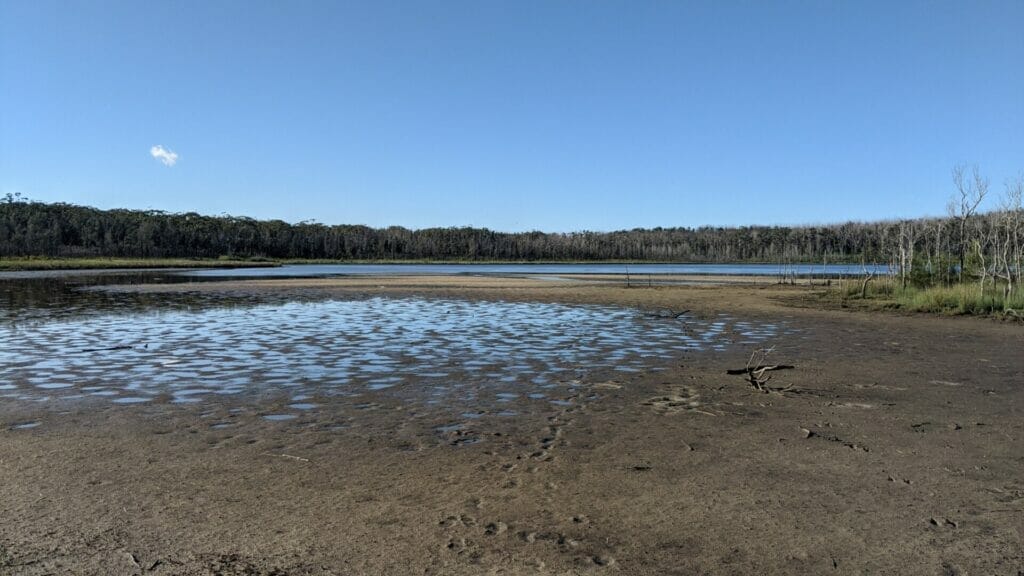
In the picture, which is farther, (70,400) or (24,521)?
(70,400)

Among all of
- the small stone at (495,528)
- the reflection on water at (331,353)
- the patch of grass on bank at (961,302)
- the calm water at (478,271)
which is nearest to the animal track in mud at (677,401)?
the reflection on water at (331,353)

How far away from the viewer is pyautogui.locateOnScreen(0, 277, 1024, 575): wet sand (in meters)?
5.30

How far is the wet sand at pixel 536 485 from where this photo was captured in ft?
17.4

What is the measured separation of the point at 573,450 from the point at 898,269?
47.4 metres

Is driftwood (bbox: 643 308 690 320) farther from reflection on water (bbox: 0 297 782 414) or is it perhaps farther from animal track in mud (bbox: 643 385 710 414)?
animal track in mud (bbox: 643 385 710 414)

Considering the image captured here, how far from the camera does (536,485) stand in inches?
275

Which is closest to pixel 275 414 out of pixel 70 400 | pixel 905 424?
pixel 70 400

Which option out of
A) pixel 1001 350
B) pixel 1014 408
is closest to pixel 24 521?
pixel 1014 408

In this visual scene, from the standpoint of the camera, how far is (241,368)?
46.7ft

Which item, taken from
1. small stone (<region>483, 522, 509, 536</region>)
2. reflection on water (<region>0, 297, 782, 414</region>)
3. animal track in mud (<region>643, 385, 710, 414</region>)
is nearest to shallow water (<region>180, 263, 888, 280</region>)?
reflection on water (<region>0, 297, 782, 414</region>)

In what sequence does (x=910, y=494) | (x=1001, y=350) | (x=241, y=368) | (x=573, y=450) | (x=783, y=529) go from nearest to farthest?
(x=783, y=529)
(x=910, y=494)
(x=573, y=450)
(x=241, y=368)
(x=1001, y=350)

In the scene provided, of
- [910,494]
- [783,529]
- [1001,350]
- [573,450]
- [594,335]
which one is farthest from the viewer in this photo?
[594,335]

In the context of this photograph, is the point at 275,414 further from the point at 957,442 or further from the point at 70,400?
the point at 957,442

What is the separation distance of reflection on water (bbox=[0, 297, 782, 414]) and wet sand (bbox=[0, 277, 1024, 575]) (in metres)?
0.97
